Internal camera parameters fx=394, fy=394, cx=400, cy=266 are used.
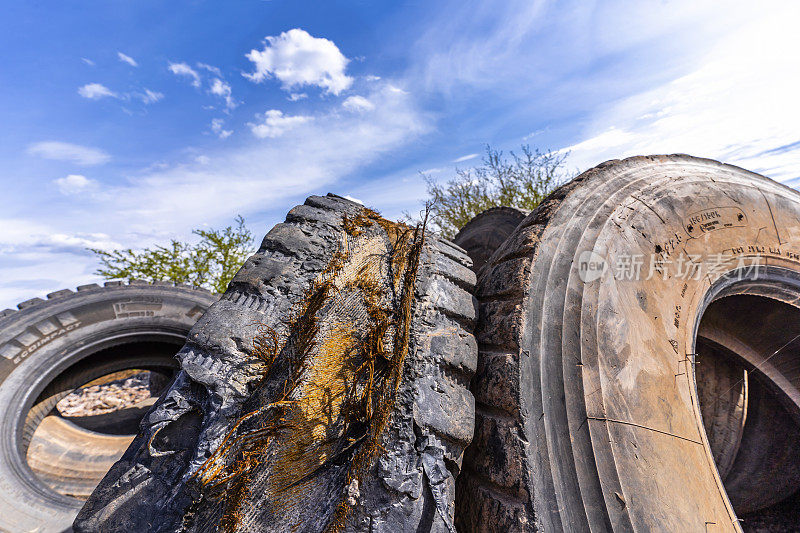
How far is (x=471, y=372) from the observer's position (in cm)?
145

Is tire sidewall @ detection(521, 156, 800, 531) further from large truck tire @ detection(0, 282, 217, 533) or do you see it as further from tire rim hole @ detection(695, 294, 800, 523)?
large truck tire @ detection(0, 282, 217, 533)

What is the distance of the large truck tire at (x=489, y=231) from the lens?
3.30 meters

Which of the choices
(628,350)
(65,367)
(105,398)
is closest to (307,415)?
(628,350)

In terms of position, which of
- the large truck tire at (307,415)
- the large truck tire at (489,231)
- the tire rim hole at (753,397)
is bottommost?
the large truck tire at (307,415)

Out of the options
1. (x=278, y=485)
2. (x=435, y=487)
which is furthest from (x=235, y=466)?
(x=435, y=487)

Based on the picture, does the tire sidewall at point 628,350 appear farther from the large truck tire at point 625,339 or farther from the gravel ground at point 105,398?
the gravel ground at point 105,398

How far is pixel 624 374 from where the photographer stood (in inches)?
55.3

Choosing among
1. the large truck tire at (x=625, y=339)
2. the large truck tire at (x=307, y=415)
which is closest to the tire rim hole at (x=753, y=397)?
the large truck tire at (x=625, y=339)

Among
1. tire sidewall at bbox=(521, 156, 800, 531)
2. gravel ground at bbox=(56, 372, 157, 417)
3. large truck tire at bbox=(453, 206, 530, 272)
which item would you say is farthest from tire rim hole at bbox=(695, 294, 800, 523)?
gravel ground at bbox=(56, 372, 157, 417)

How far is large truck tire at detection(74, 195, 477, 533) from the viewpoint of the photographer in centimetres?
120

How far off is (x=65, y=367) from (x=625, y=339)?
4350 mm

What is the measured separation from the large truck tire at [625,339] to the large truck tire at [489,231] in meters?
1.28

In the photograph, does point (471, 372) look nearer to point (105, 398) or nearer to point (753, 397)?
point (753, 397)

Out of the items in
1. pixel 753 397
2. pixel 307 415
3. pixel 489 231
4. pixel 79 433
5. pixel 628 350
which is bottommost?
pixel 307 415
